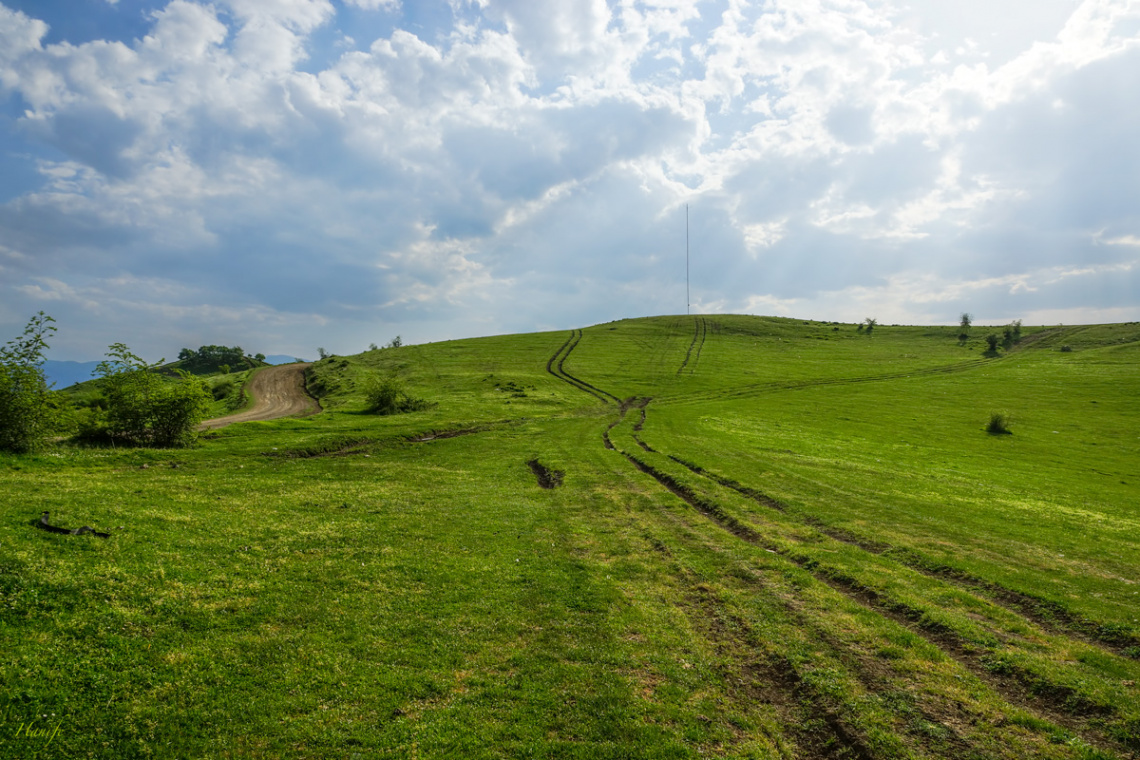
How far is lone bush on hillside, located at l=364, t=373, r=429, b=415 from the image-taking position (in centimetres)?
6012

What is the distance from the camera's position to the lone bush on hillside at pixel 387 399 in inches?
2367

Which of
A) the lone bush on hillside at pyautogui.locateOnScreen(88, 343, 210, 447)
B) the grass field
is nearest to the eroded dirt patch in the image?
the grass field

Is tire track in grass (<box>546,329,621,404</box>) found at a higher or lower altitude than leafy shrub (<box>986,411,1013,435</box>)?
higher

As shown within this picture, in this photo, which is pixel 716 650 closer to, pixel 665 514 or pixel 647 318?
pixel 665 514

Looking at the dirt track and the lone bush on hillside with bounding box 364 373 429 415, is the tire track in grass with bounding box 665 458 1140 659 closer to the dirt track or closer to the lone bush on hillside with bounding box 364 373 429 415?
the lone bush on hillside with bounding box 364 373 429 415

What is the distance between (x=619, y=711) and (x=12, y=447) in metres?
35.8

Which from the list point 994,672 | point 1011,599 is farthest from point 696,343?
point 994,672

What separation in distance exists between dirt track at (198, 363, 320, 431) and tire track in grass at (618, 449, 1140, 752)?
54.5m

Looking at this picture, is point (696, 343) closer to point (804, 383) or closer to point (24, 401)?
point (804, 383)

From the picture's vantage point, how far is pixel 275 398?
3132 inches

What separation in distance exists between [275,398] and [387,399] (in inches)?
1271

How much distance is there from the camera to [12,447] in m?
26.5

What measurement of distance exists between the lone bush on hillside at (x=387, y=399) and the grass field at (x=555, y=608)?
19.9 metres

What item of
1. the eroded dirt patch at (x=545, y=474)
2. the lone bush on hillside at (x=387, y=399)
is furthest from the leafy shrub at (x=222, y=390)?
the eroded dirt patch at (x=545, y=474)
